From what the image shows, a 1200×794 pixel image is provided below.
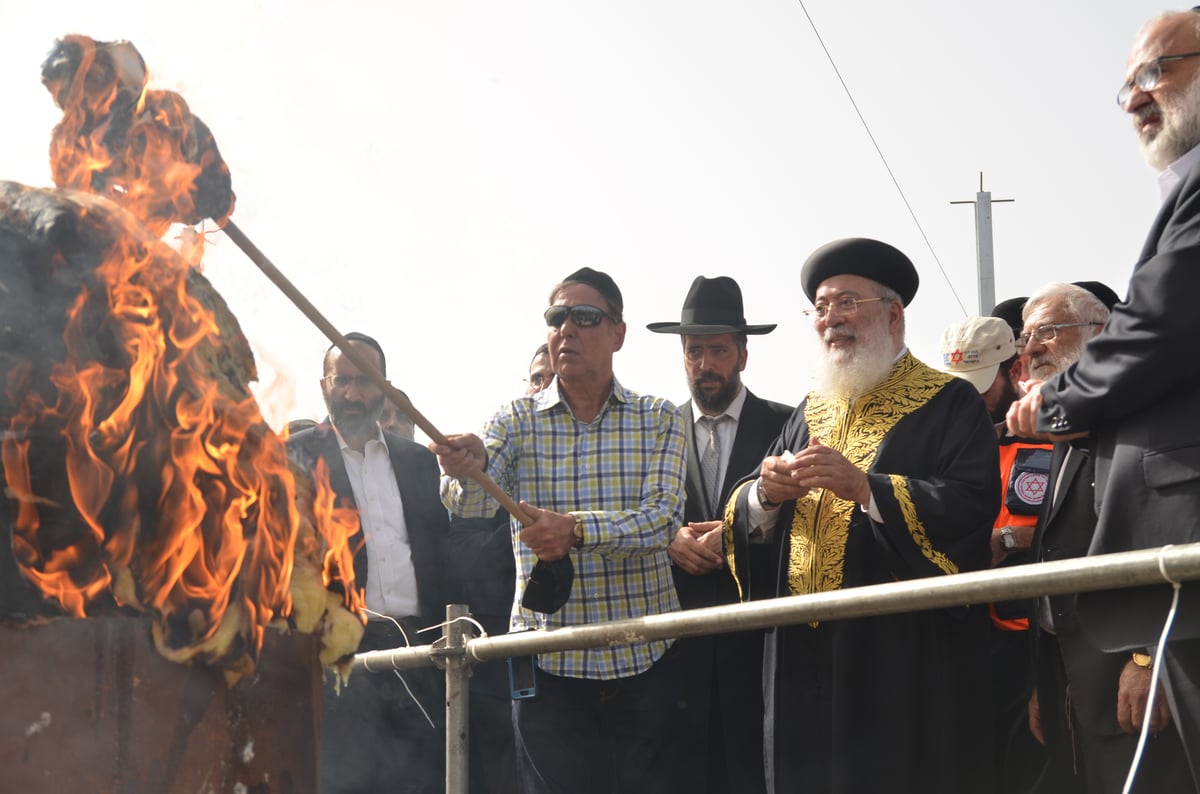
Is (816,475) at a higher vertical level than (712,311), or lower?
lower

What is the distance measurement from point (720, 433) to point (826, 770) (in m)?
1.94

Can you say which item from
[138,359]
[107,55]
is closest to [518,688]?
[138,359]

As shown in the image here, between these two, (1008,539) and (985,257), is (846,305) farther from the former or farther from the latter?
(985,257)

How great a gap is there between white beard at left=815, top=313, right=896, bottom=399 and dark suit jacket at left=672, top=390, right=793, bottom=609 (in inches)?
26.0

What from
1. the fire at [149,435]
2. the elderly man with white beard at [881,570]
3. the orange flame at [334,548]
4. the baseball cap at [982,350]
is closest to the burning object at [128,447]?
the fire at [149,435]

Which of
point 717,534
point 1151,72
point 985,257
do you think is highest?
point 985,257

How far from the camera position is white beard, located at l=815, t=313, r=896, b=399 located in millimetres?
5355

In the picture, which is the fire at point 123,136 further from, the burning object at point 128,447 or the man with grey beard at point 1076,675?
the man with grey beard at point 1076,675

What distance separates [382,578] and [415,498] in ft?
1.35

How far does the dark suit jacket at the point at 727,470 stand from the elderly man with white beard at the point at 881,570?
1.88ft

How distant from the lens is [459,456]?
5113mm

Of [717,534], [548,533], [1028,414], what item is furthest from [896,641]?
[548,533]

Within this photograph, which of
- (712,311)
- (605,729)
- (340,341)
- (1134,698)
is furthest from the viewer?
(712,311)

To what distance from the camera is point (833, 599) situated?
12.1 ft
